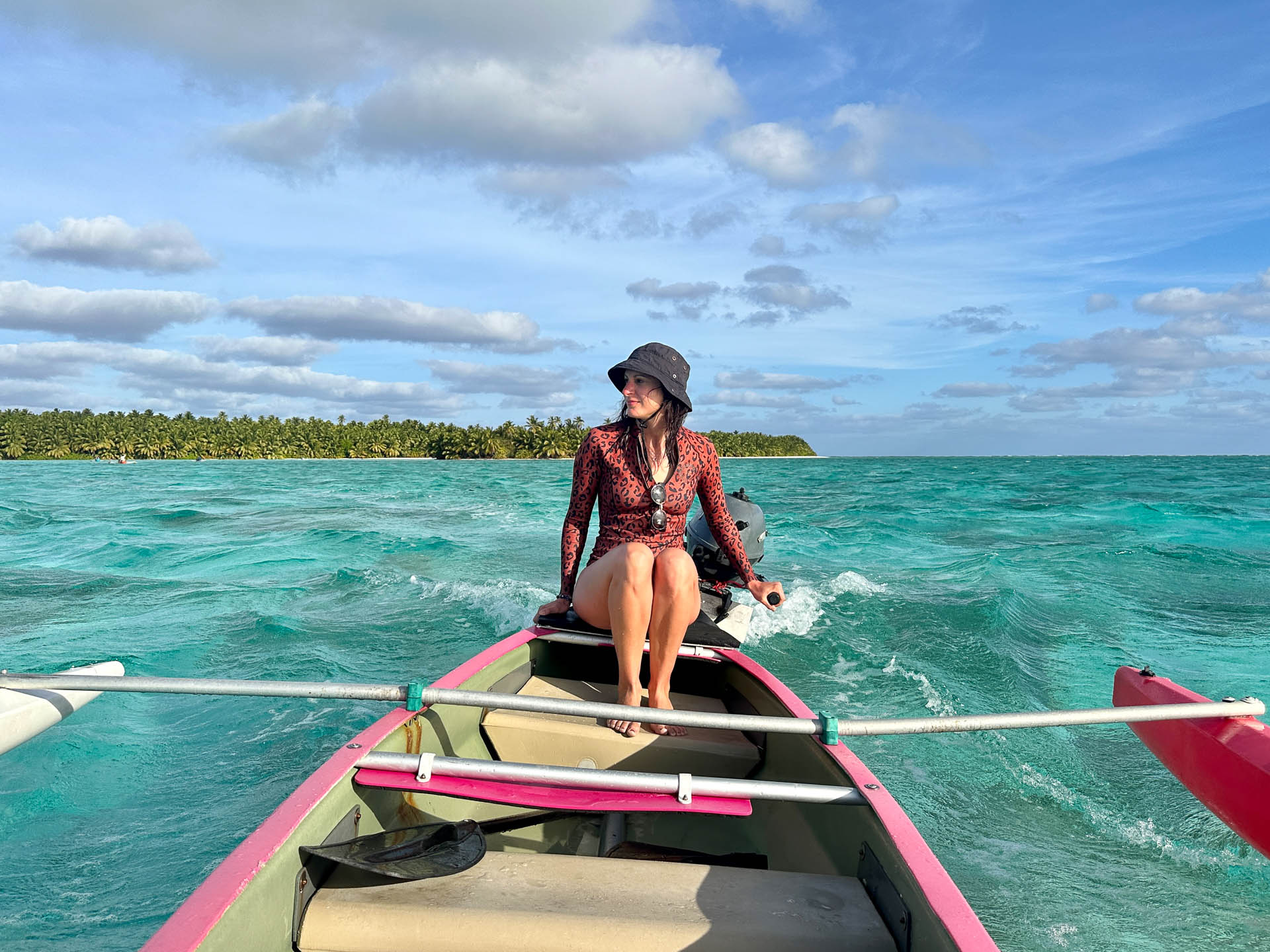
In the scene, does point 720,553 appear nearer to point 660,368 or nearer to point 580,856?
point 660,368

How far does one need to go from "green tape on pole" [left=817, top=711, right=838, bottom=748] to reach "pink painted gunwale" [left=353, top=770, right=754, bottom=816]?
36 centimetres

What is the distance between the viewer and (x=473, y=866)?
79.3 inches

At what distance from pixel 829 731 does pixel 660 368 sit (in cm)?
152

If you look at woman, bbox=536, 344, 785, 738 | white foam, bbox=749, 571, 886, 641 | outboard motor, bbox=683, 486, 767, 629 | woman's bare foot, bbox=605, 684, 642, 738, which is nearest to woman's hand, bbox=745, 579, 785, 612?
woman, bbox=536, 344, 785, 738

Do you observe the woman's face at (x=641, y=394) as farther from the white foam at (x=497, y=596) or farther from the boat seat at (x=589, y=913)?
the white foam at (x=497, y=596)

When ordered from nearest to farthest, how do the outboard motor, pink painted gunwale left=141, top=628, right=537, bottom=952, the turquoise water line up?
pink painted gunwale left=141, top=628, right=537, bottom=952 → the turquoise water → the outboard motor

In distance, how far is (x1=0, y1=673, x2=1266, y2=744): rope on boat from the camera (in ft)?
7.52

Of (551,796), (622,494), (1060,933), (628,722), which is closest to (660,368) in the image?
(622,494)

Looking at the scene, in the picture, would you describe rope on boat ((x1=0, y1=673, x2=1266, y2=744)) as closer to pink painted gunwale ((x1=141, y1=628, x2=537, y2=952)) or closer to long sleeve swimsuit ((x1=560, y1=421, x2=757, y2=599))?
pink painted gunwale ((x1=141, y1=628, x2=537, y2=952))

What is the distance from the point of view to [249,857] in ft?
5.41

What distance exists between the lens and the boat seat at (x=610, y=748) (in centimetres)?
288

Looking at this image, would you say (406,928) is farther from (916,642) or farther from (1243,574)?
(1243,574)

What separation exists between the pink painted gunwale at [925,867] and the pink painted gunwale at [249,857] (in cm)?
137

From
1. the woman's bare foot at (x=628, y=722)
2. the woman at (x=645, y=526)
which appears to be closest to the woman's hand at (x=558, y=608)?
the woman at (x=645, y=526)
